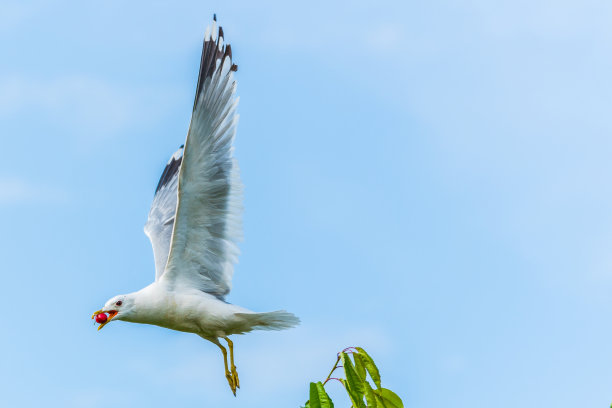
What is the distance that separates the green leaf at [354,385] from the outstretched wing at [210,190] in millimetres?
4894

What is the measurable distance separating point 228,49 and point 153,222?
3.47 meters

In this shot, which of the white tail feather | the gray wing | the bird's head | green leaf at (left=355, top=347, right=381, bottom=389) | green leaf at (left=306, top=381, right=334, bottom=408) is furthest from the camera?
the gray wing

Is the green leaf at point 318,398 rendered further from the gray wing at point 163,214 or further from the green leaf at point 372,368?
the gray wing at point 163,214

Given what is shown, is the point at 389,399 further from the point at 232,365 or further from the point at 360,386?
the point at 232,365

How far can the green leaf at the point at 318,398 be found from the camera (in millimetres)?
3623

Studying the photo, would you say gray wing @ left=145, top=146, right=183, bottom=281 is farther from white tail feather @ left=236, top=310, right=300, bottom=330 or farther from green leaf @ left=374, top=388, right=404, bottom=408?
green leaf @ left=374, top=388, right=404, bottom=408

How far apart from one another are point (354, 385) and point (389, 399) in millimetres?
196

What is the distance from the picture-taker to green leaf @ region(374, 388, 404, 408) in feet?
12.7

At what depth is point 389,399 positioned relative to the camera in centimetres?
390

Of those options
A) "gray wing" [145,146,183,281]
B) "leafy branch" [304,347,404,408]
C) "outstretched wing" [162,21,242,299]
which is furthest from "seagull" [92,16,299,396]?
"leafy branch" [304,347,404,408]

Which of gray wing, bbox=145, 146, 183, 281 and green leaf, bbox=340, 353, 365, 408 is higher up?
gray wing, bbox=145, 146, 183, 281

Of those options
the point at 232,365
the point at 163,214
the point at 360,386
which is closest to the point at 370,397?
the point at 360,386

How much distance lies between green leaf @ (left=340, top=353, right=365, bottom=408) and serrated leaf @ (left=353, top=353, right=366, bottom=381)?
0.05ft

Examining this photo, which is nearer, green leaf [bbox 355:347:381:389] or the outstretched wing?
green leaf [bbox 355:347:381:389]
